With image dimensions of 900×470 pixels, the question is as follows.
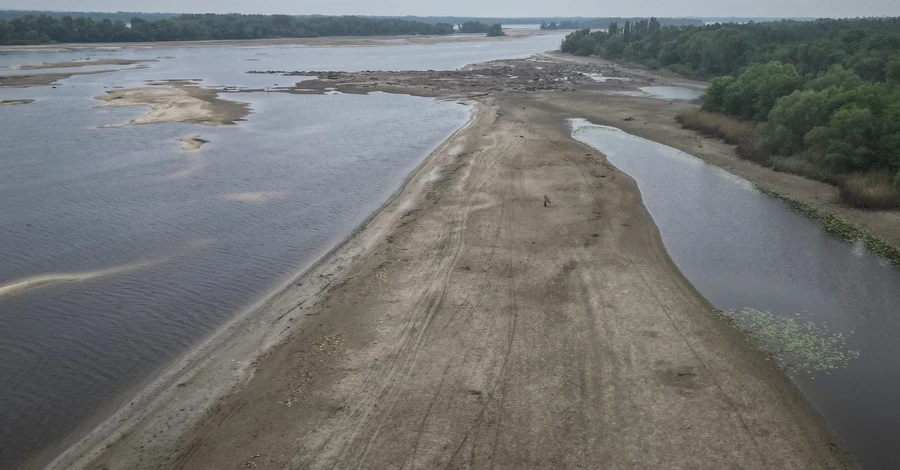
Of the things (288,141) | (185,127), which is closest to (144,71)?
(185,127)

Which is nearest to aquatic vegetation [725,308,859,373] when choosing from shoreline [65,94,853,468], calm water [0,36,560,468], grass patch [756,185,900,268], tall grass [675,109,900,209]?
shoreline [65,94,853,468]

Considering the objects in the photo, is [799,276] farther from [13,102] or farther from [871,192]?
[13,102]

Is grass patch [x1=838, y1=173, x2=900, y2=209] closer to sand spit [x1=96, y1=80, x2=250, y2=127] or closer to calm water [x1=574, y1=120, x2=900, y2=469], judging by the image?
calm water [x1=574, y1=120, x2=900, y2=469]

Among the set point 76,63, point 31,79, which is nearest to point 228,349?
point 31,79

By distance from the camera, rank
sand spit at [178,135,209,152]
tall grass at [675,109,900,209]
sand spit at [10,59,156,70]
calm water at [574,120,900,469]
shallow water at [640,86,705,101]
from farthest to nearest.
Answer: sand spit at [10,59,156,70] < shallow water at [640,86,705,101] < sand spit at [178,135,209,152] < tall grass at [675,109,900,209] < calm water at [574,120,900,469]

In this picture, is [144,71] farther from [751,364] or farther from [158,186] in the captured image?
[751,364]
